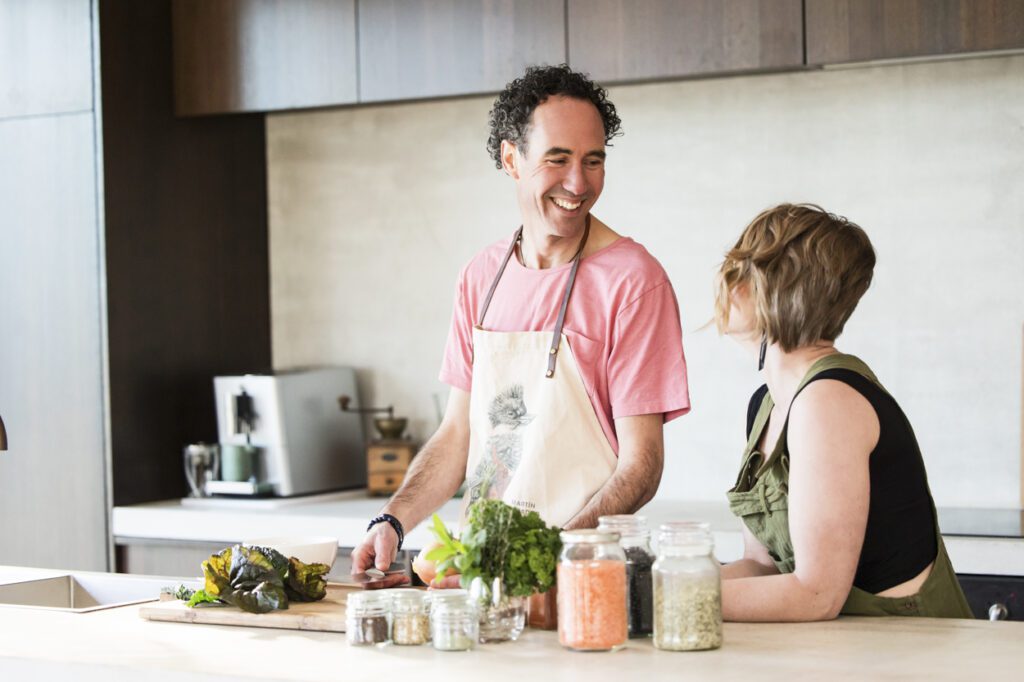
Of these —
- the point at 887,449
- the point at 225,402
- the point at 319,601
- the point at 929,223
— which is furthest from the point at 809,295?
the point at 225,402

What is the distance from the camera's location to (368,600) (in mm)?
1665

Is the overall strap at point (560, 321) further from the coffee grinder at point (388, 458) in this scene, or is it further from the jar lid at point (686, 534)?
the coffee grinder at point (388, 458)

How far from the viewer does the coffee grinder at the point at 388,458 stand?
382 cm

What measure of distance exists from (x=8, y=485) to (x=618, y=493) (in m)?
2.39

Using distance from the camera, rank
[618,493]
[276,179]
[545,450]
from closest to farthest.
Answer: [618,493], [545,450], [276,179]

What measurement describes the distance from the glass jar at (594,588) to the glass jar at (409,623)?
20 centimetres

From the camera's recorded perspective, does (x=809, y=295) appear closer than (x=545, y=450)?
Yes

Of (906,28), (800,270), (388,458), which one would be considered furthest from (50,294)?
(800,270)

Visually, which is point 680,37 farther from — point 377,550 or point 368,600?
point 368,600

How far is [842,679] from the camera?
1401mm

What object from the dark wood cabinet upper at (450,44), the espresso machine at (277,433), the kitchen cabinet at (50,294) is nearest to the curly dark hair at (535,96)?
the dark wood cabinet upper at (450,44)

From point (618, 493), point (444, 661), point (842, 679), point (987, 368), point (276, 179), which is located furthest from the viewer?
point (276, 179)

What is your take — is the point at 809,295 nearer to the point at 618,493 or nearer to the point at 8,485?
the point at 618,493

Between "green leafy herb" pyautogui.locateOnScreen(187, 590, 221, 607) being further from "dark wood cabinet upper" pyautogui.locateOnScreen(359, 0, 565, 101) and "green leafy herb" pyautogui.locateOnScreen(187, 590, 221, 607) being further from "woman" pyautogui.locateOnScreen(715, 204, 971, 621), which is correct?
"dark wood cabinet upper" pyautogui.locateOnScreen(359, 0, 565, 101)
